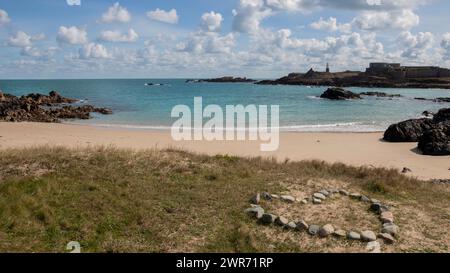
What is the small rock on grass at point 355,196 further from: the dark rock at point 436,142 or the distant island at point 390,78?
the distant island at point 390,78

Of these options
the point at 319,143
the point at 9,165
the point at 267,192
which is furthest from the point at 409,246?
the point at 319,143

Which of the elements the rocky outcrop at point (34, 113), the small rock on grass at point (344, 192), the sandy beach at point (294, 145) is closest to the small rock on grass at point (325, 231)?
the small rock on grass at point (344, 192)

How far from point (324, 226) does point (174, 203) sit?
147 inches

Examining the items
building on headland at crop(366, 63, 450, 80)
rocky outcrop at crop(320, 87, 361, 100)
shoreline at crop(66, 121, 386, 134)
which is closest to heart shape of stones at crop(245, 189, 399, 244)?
shoreline at crop(66, 121, 386, 134)

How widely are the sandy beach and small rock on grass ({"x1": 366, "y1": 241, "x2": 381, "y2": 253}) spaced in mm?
10353

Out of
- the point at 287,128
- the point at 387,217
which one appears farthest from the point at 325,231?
the point at 287,128

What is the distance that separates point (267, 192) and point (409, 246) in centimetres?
408

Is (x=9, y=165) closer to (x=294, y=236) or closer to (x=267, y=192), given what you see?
(x=267, y=192)

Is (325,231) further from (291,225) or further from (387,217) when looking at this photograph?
(387,217)

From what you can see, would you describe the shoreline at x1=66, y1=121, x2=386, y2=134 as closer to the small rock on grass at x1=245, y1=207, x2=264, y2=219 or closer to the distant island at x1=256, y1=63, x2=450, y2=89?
the small rock on grass at x1=245, y1=207, x2=264, y2=219

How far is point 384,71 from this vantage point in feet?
551

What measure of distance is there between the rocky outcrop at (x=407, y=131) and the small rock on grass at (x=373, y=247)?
21.3 m

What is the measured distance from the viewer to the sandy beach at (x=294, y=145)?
839 inches

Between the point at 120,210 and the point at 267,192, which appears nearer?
the point at 120,210
